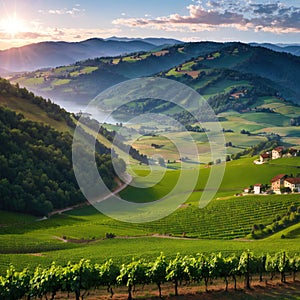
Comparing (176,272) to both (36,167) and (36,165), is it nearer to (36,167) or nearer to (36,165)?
(36,167)

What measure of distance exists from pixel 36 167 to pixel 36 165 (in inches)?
26.5

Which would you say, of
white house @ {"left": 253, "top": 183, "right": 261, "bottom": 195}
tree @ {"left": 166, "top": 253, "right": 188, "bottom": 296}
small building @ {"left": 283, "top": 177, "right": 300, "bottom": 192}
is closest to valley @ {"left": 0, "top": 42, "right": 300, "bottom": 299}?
white house @ {"left": 253, "top": 183, "right": 261, "bottom": 195}

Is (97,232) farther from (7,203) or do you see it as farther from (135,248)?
(7,203)

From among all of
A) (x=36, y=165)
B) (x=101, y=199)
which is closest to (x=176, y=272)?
(x=101, y=199)

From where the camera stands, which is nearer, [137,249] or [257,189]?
[137,249]

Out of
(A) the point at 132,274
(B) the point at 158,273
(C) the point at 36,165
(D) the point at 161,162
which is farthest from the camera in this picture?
(D) the point at 161,162

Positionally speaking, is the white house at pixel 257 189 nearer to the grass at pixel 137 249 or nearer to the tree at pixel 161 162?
the grass at pixel 137 249

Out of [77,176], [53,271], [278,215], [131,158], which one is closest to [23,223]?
[77,176]

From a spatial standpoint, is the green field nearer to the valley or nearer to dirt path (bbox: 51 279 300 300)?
the valley

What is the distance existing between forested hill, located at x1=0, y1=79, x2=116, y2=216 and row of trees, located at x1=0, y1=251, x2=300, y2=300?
43355 millimetres

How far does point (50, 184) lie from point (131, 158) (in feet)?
196

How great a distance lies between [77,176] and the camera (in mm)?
98750

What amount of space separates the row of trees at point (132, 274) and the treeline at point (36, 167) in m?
43.2

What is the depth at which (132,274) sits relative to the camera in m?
39.6
